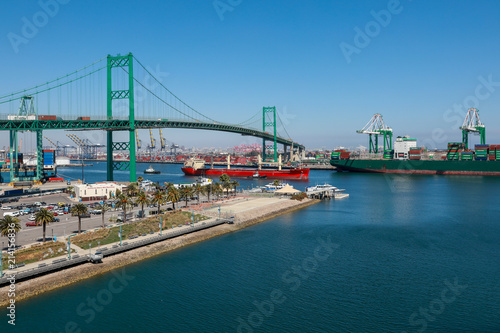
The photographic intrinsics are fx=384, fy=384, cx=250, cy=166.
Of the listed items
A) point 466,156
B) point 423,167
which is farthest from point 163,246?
point 466,156

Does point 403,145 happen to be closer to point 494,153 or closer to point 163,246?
point 494,153

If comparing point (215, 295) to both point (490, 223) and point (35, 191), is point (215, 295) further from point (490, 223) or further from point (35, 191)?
point (35, 191)

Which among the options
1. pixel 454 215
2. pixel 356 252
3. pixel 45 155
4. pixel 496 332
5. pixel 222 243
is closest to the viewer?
pixel 496 332

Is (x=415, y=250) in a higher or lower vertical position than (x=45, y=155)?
lower

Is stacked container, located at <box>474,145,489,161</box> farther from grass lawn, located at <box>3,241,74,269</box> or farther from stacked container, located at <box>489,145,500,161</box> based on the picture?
grass lawn, located at <box>3,241,74,269</box>

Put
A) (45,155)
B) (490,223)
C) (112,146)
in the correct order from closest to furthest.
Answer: (490,223)
(112,146)
(45,155)

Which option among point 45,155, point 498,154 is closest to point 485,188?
point 498,154

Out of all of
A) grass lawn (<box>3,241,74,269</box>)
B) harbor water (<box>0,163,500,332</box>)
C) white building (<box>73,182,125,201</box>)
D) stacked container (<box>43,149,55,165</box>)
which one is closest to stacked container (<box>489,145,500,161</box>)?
harbor water (<box>0,163,500,332</box>)

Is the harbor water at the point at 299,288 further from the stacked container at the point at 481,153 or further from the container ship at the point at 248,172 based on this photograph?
the stacked container at the point at 481,153
